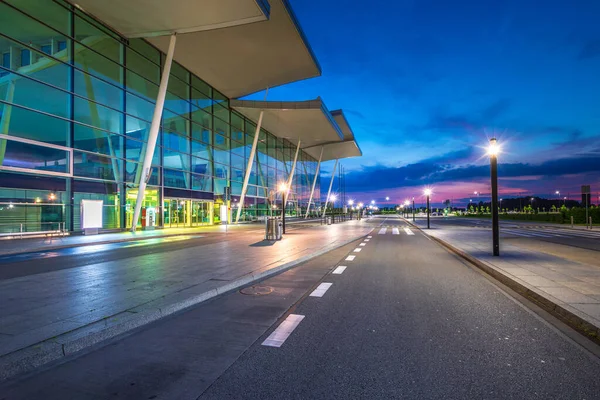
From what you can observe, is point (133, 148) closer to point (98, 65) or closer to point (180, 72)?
point (98, 65)

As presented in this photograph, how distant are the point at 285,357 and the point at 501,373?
2.20 meters

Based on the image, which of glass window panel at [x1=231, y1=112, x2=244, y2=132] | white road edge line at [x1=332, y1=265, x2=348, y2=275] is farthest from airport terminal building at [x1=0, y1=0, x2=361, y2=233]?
white road edge line at [x1=332, y1=265, x2=348, y2=275]

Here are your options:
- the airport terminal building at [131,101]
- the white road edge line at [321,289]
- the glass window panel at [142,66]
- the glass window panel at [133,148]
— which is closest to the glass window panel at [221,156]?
the airport terminal building at [131,101]

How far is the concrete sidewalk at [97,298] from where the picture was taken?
4.05 metres

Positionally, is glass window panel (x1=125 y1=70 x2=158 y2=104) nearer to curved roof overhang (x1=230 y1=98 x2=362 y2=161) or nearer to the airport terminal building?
the airport terminal building

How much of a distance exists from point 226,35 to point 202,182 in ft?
49.1

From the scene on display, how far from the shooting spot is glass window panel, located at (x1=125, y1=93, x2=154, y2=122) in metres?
26.5

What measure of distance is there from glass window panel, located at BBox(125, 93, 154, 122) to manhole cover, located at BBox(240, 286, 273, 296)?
24.2 meters

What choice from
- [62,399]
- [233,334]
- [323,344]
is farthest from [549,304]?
[62,399]

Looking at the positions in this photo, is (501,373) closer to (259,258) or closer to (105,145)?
(259,258)

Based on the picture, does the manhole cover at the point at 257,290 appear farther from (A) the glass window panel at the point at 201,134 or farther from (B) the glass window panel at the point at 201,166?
(A) the glass window panel at the point at 201,134

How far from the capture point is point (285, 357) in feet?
12.4

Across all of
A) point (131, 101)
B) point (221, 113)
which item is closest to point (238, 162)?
point (221, 113)

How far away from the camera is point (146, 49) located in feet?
93.7
